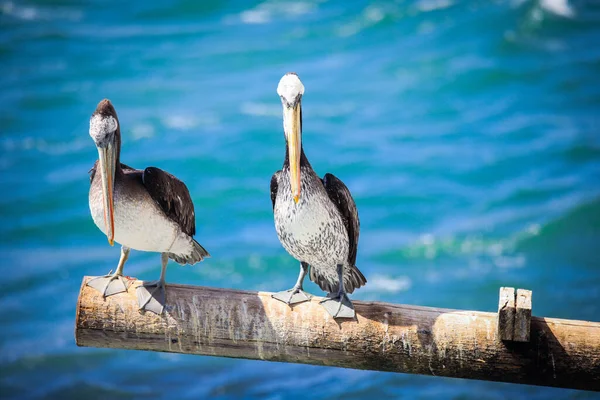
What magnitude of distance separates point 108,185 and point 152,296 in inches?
21.5

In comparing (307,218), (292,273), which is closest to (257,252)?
(292,273)

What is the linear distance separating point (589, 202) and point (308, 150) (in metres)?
3.22

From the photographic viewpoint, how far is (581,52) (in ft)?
37.5

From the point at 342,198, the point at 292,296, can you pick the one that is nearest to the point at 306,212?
the point at 342,198

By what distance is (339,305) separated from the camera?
385 cm

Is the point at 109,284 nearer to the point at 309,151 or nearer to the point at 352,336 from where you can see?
the point at 352,336

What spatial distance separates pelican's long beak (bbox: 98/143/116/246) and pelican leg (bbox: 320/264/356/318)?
98 cm

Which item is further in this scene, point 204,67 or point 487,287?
point 204,67

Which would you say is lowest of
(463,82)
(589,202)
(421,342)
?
(421,342)

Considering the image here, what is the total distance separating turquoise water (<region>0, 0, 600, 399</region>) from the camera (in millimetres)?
7555

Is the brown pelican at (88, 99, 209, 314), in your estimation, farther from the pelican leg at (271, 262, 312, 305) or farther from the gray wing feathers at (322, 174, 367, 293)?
the gray wing feathers at (322, 174, 367, 293)

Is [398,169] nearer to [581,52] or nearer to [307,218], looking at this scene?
[581,52]

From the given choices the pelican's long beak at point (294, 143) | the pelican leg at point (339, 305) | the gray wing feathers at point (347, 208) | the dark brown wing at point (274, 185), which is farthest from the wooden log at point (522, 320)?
the dark brown wing at point (274, 185)

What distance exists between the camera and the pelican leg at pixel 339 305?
3801 millimetres
